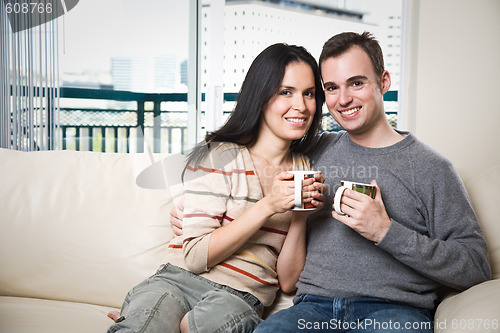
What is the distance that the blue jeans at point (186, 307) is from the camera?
1244 mm

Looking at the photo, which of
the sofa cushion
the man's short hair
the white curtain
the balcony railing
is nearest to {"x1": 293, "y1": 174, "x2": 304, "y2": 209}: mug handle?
the man's short hair

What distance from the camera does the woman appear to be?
1.32 m

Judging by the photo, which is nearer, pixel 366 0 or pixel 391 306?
pixel 391 306

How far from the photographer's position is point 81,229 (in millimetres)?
1743

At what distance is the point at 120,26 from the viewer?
3.79m

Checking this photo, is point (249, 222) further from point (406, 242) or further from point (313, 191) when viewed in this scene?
point (406, 242)

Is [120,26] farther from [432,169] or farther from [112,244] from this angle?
[432,169]

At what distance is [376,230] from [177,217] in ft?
2.15

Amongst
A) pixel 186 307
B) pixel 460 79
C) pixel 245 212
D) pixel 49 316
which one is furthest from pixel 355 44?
pixel 460 79

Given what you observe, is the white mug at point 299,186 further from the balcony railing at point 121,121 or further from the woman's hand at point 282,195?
the balcony railing at point 121,121

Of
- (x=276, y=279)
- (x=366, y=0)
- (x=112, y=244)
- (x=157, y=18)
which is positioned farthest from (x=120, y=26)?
(x=276, y=279)

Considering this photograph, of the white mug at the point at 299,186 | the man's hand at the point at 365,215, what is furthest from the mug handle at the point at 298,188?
the man's hand at the point at 365,215

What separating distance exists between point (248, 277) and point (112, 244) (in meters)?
0.56

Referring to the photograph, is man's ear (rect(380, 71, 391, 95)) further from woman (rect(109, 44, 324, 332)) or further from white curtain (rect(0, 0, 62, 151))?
white curtain (rect(0, 0, 62, 151))
